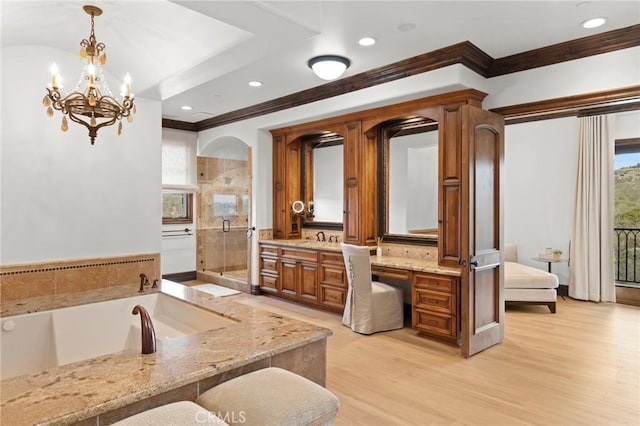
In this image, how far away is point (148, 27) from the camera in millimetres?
2463

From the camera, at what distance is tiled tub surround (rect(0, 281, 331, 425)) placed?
121 cm

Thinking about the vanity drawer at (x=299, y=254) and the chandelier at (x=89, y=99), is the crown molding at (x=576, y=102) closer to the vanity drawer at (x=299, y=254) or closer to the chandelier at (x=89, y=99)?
the vanity drawer at (x=299, y=254)

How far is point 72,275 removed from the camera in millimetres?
2896

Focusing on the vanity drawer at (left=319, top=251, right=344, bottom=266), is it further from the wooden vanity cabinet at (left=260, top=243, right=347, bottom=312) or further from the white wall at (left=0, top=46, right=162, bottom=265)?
the white wall at (left=0, top=46, right=162, bottom=265)

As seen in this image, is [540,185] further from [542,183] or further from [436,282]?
[436,282]

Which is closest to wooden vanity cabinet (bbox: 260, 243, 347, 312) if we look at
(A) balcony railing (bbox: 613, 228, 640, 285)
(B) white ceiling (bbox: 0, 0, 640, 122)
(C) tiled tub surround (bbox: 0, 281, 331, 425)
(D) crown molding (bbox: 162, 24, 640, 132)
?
(D) crown molding (bbox: 162, 24, 640, 132)

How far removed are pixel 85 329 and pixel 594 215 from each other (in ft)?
21.1

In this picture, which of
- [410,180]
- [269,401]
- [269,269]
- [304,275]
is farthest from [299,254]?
[269,401]

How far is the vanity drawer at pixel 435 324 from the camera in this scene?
3.75 meters

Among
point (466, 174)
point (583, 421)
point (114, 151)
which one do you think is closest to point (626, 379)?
point (583, 421)

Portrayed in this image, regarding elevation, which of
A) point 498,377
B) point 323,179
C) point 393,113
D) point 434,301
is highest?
point 393,113

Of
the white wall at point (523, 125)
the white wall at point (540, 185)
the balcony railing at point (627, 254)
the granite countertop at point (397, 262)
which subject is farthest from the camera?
the white wall at point (540, 185)

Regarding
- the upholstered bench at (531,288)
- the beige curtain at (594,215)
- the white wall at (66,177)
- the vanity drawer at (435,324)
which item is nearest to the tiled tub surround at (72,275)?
the white wall at (66,177)

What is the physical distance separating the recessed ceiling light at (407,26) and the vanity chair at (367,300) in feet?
6.83
